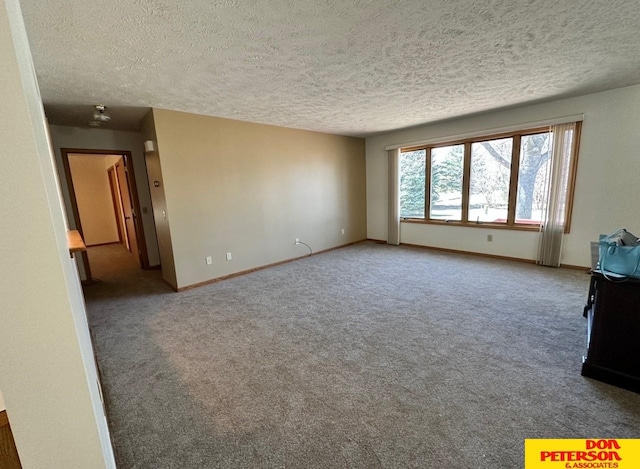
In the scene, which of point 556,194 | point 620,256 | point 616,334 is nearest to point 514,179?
point 556,194

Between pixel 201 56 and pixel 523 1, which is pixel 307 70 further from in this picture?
pixel 523 1

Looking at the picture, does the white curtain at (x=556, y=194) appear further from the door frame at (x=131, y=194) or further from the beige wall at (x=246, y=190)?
the door frame at (x=131, y=194)

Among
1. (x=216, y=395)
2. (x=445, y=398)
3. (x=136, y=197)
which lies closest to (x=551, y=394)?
(x=445, y=398)

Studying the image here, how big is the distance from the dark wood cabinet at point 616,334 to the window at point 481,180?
2898mm

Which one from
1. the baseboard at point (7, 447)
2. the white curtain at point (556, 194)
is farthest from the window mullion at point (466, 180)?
the baseboard at point (7, 447)

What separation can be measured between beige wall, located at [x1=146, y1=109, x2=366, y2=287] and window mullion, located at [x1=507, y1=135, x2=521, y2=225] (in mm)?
3032

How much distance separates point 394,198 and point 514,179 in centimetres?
218

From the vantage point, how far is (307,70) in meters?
2.51

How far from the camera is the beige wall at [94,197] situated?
7.20 m

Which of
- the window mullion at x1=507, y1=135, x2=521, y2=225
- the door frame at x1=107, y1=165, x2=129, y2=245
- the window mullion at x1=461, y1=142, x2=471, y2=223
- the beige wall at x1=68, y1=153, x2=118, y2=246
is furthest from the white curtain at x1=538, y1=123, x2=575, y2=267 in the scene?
the beige wall at x1=68, y1=153, x2=118, y2=246

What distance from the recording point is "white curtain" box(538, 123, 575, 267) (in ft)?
12.8

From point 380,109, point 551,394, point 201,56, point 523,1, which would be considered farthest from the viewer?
point 380,109

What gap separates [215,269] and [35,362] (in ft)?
12.2

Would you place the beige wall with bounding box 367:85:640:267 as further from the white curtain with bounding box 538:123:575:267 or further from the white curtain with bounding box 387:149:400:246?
the white curtain with bounding box 387:149:400:246
